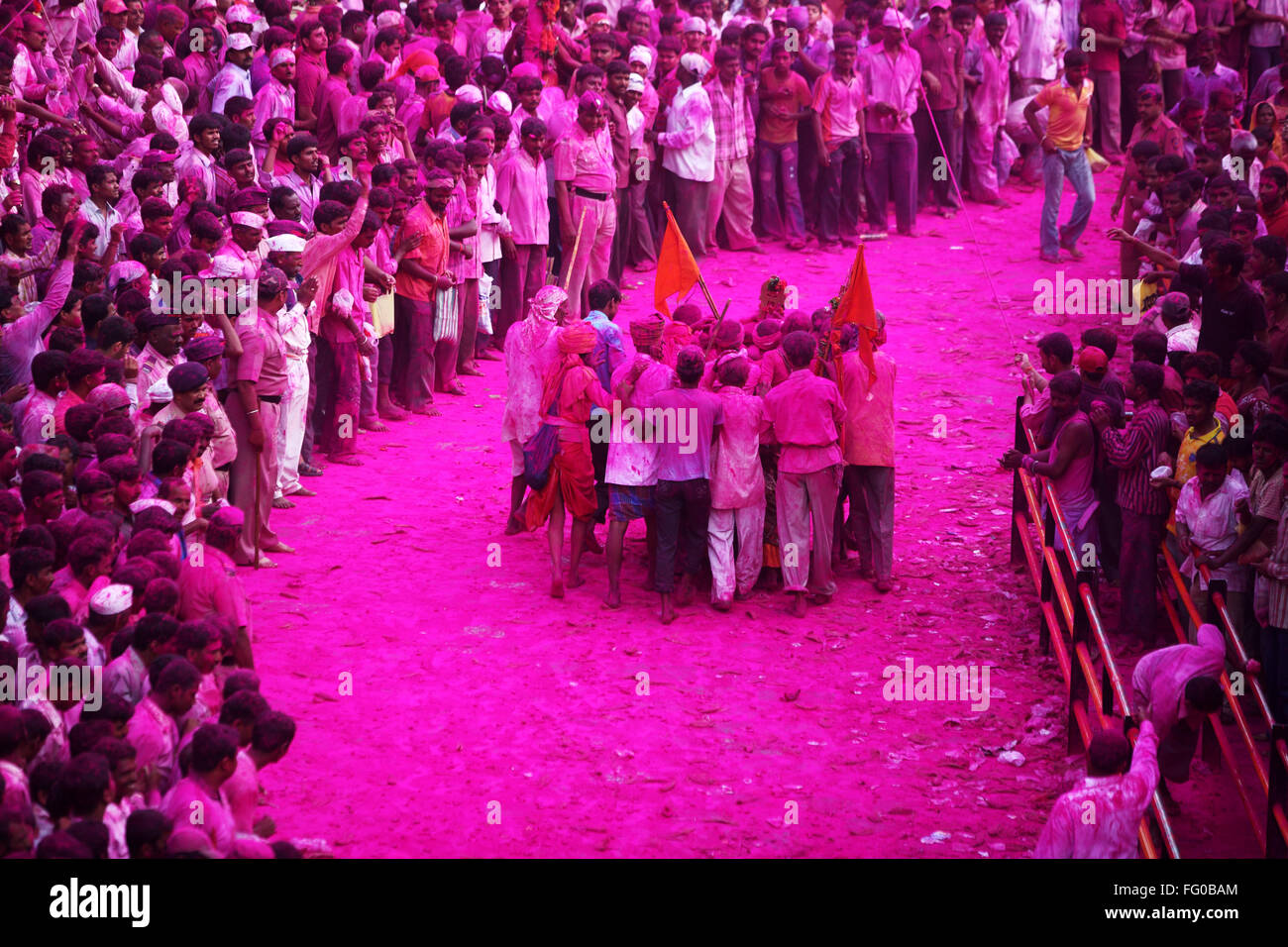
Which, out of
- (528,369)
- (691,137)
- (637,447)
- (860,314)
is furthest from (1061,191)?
(637,447)

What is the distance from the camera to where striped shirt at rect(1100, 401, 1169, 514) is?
10273 mm

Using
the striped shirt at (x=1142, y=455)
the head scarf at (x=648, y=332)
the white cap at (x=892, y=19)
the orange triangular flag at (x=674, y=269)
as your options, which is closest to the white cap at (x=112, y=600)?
the head scarf at (x=648, y=332)

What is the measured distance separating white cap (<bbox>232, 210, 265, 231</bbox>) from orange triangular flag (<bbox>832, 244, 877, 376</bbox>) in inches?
162

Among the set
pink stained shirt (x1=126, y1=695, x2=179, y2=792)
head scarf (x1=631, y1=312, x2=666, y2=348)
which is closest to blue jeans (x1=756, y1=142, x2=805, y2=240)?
head scarf (x1=631, y1=312, x2=666, y2=348)

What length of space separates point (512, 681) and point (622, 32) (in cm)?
1041

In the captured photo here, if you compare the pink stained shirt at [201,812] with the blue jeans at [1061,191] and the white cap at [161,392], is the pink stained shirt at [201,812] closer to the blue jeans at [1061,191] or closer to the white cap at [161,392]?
the white cap at [161,392]

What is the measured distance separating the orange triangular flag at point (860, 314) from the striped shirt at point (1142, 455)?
1.93m

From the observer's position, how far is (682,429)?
11.0m

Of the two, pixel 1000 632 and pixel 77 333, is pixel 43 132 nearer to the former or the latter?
pixel 77 333

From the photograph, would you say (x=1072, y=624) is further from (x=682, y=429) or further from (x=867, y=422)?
(x=682, y=429)

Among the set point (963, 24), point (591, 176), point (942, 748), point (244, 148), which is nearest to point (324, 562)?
point (244, 148)

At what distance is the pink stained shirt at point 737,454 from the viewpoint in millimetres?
11102

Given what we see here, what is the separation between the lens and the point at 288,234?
11742 mm
